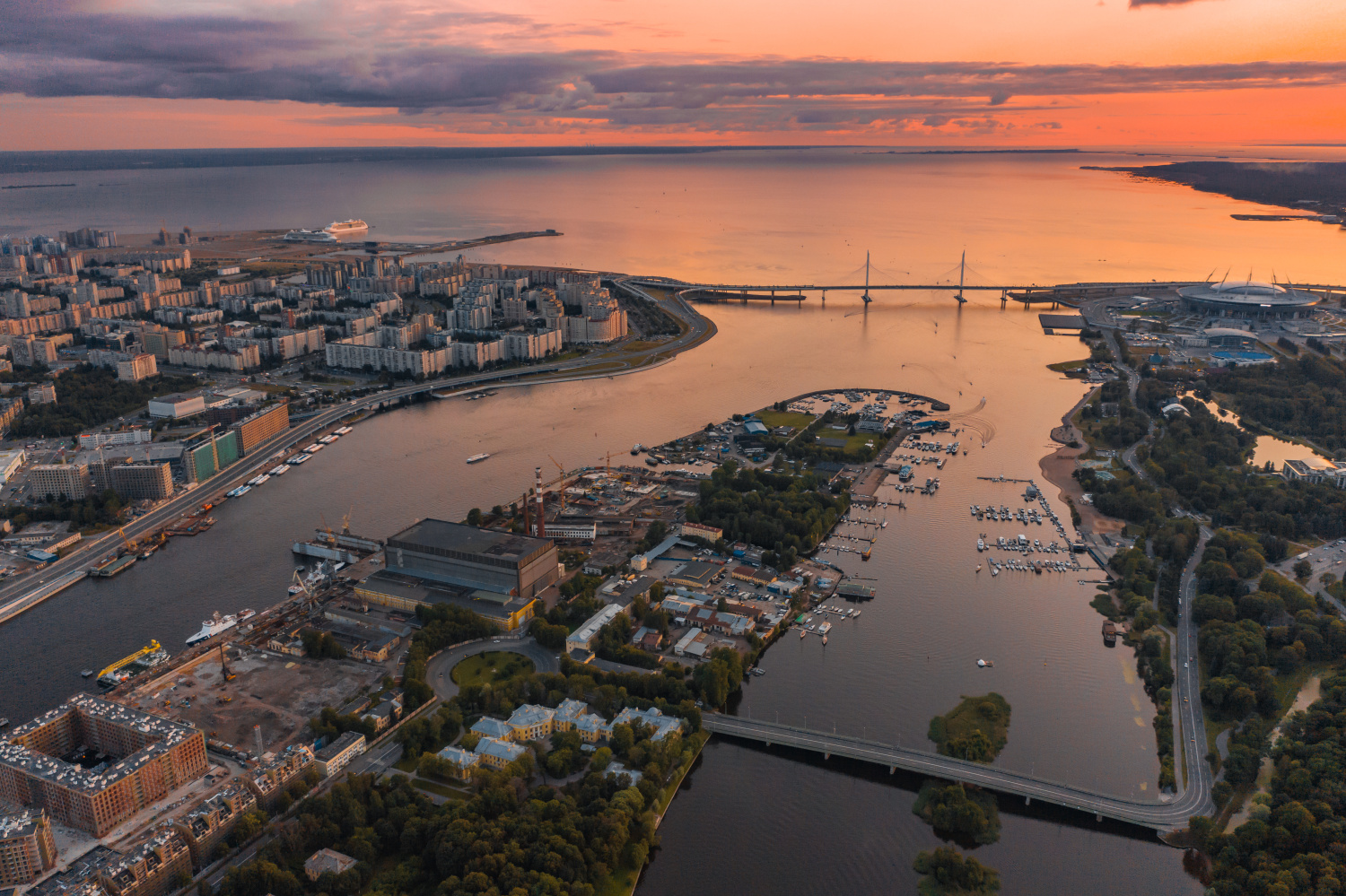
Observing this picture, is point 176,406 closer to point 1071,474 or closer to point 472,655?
point 472,655

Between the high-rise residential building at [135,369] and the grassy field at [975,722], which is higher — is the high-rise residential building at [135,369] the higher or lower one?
the higher one

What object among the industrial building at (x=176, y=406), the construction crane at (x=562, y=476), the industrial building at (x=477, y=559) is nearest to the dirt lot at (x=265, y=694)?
the industrial building at (x=477, y=559)

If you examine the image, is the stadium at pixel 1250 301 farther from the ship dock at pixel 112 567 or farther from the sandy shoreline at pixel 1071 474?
the ship dock at pixel 112 567

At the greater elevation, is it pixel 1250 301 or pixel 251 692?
pixel 1250 301

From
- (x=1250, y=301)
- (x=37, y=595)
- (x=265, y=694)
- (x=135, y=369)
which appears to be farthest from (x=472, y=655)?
(x=1250, y=301)

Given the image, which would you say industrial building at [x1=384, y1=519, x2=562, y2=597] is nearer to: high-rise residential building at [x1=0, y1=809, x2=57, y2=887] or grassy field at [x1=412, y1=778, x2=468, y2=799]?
grassy field at [x1=412, y1=778, x2=468, y2=799]

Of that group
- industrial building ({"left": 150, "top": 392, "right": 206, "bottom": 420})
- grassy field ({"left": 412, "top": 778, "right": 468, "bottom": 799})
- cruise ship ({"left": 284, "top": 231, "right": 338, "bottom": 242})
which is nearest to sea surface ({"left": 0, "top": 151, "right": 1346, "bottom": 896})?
grassy field ({"left": 412, "top": 778, "right": 468, "bottom": 799})

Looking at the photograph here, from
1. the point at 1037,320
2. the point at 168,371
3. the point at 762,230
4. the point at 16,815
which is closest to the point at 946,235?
the point at 762,230
